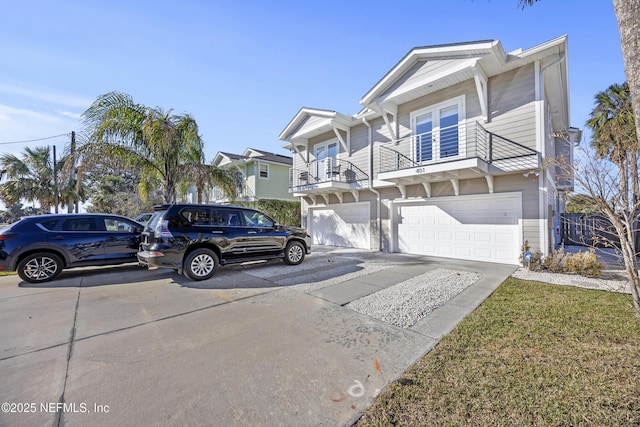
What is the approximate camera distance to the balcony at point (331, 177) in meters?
11.8

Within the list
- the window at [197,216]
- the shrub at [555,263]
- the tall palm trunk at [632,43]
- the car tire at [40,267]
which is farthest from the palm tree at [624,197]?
the car tire at [40,267]

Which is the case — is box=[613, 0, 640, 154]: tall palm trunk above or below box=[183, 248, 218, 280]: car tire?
above

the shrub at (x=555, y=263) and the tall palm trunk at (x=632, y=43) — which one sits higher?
the tall palm trunk at (x=632, y=43)

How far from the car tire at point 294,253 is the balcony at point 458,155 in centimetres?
415

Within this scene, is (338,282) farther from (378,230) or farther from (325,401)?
(378,230)

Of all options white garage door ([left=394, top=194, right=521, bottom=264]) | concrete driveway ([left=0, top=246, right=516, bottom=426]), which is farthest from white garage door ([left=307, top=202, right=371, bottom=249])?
concrete driveway ([left=0, top=246, right=516, bottom=426])

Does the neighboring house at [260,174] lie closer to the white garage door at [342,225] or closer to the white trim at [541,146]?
the white garage door at [342,225]

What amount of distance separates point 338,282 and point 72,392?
4.63 m

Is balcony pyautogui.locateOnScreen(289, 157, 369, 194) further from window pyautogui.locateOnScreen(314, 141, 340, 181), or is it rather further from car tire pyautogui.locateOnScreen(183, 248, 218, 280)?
car tire pyautogui.locateOnScreen(183, 248, 218, 280)

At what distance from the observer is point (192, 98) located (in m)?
10.1

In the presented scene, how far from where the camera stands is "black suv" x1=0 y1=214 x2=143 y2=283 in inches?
236

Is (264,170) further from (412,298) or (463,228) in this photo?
(412,298)

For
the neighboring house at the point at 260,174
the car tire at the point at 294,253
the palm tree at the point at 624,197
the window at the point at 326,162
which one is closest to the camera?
the palm tree at the point at 624,197

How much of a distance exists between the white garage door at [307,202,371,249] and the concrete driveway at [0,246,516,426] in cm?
646
